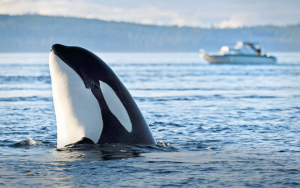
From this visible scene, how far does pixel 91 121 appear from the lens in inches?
278

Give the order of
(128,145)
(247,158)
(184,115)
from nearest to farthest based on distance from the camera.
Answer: (128,145)
(247,158)
(184,115)

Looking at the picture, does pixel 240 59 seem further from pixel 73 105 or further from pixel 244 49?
pixel 73 105

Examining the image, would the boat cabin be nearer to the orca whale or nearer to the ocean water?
the ocean water

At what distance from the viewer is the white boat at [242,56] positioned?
265ft

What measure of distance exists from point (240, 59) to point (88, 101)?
75.9 m

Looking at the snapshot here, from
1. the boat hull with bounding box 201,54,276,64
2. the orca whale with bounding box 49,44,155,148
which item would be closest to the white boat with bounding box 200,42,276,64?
the boat hull with bounding box 201,54,276,64

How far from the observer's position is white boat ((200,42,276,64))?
80.8 m

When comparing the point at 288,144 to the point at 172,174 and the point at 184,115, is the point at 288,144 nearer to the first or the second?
the point at 172,174

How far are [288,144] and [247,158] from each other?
2188 mm

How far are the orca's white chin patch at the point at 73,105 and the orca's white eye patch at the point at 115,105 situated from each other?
0.60ft

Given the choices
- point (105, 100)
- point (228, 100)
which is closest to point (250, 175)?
point (105, 100)

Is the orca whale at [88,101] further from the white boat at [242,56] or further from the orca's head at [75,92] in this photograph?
the white boat at [242,56]

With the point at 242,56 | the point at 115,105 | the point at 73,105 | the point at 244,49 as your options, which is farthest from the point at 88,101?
the point at 244,49

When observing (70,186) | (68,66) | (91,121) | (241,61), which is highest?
(241,61)
